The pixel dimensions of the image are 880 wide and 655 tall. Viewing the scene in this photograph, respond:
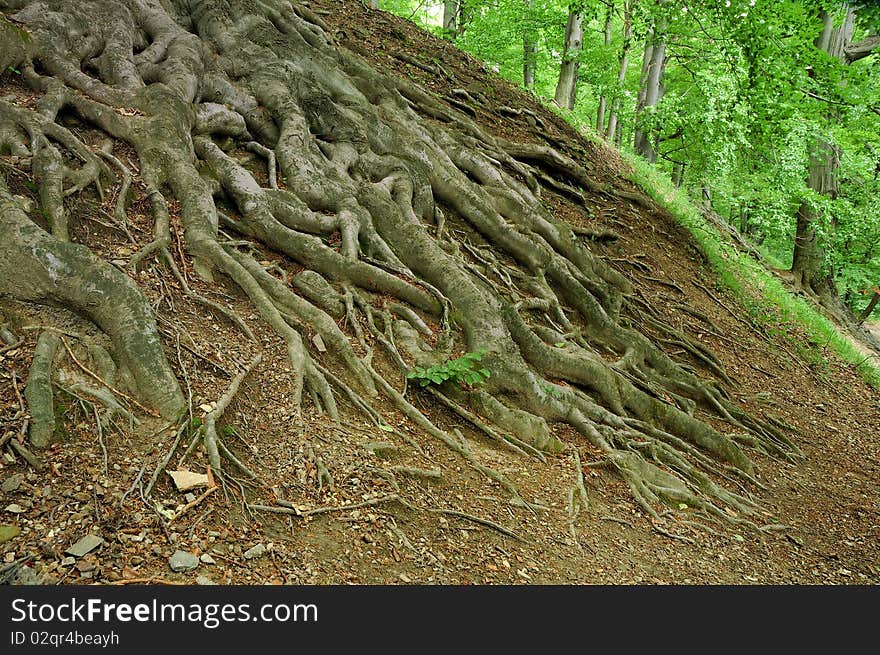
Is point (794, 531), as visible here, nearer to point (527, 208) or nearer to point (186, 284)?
point (527, 208)

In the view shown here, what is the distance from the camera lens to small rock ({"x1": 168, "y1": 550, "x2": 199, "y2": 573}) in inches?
107

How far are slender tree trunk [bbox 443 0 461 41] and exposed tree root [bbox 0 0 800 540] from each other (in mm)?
10086

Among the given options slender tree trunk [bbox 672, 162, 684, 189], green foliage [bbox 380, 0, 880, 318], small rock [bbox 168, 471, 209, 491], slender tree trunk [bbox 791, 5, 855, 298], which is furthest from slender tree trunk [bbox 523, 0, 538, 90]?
small rock [bbox 168, 471, 209, 491]

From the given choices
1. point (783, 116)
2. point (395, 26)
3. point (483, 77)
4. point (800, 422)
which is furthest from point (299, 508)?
point (395, 26)

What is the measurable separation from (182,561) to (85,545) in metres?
0.42

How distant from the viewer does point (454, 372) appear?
505 cm

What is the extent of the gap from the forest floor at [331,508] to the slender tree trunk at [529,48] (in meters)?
13.4

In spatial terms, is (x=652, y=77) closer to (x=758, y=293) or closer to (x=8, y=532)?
(x=758, y=293)

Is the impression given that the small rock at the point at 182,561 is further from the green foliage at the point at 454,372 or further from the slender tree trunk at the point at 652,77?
the slender tree trunk at the point at 652,77

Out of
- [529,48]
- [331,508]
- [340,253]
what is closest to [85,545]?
[331,508]

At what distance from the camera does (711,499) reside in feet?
18.3

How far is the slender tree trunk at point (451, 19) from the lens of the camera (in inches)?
704

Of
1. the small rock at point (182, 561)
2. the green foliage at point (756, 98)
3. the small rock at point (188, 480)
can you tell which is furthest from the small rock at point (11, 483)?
the green foliage at point (756, 98)

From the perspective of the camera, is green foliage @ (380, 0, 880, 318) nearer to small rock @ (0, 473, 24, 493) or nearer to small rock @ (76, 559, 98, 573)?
small rock @ (76, 559, 98, 573)
